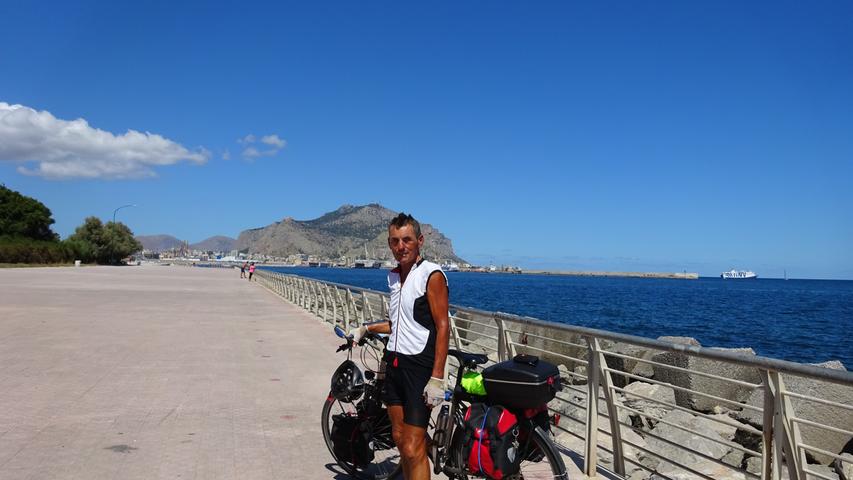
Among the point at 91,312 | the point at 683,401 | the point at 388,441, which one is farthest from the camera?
the point at 91,312

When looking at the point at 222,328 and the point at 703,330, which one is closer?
the point at 222,328

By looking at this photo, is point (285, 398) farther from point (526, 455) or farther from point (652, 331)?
point (652, 331)

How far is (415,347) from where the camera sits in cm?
393

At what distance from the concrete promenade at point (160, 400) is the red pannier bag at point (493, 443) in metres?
1.59

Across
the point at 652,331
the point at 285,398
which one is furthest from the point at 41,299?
the point at 652,331

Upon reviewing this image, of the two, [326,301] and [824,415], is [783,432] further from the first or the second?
[326,301]

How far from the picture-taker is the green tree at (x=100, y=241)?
95125 mm

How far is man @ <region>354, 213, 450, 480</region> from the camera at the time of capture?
12.7ft

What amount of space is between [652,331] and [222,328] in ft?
86.6

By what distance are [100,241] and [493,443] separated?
10575 cm

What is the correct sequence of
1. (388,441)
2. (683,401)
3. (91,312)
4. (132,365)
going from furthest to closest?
1. (91,312)
2. (683,401)
3. (132,365)
4. (388,441)

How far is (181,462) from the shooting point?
17.2 ft

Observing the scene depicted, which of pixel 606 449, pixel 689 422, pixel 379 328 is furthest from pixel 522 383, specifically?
pixel 689 422

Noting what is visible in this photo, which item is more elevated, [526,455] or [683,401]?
[526,455]
